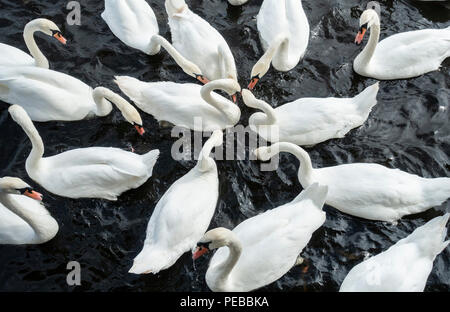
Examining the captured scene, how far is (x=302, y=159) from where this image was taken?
340 inches

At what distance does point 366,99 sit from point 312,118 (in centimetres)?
90

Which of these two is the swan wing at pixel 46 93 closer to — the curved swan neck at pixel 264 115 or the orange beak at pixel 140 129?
the orange beak at pixel 140 129

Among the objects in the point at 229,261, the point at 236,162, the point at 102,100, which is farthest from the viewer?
the point at 102,100

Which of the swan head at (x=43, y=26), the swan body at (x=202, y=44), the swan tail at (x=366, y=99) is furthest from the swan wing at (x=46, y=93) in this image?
the swan tail at (x=366, y=99)

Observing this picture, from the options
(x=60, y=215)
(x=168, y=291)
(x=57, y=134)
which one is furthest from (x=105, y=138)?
(x=168, y=291)

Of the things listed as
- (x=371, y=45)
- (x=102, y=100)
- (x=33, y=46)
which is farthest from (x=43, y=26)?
(x=371, y=45)

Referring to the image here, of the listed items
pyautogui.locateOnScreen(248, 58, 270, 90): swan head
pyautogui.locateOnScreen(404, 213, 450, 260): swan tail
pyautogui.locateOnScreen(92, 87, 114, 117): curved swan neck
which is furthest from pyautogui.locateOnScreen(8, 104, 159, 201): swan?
pyautogui.locateOnScreen(404, 213, 450, 260): swan tail

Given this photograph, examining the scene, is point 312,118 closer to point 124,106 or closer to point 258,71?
point 258,71

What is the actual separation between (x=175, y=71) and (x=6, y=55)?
2820mm

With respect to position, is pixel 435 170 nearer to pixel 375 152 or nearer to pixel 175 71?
pixel 375 152

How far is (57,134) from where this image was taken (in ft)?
32.2

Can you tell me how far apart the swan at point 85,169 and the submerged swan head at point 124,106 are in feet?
1.86

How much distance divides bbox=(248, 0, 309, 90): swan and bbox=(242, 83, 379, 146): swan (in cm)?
77

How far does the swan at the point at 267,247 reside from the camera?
7.71m
